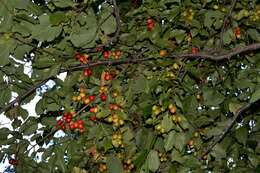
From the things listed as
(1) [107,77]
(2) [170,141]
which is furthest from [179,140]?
(1) [107,77]

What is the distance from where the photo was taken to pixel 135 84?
429 centimetres

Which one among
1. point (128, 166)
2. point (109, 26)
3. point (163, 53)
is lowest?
point (128, 166)

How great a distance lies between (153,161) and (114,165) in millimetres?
685

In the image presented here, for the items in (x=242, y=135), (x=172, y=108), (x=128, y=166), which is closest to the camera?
(x=172, y=108)

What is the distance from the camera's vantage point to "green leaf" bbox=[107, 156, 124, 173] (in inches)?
181

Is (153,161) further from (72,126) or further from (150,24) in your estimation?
(150,24)

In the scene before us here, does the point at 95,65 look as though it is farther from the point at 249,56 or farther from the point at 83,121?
the point at 249,56

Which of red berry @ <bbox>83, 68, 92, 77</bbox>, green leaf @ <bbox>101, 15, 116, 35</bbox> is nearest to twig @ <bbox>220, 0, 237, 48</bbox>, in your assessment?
green leaf @ <bbox>101, 15, 116, 35</bbox>

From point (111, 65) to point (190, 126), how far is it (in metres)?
0.96

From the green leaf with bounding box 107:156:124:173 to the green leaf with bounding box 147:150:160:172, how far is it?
61cm

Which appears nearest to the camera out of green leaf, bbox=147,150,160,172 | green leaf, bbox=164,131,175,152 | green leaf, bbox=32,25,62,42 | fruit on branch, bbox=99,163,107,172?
green leaf, bbox=32,25,62,42

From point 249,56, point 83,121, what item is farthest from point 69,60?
point 249,56

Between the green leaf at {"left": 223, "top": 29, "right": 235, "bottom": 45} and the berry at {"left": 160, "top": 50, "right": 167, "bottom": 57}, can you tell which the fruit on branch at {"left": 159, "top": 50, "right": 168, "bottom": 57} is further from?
the green leaf at {"left": 223, "top": 29, "right": 235, "bottom": 45}

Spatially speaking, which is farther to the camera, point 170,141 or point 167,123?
point 170,141
